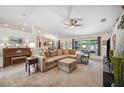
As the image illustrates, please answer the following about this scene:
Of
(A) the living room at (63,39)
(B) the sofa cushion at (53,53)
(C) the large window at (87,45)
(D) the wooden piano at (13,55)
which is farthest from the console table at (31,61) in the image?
(C) the large window at (87,45)

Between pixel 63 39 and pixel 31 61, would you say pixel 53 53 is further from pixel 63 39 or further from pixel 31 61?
pixel 31 61

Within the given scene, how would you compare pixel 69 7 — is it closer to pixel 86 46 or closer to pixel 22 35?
pixel 86 46

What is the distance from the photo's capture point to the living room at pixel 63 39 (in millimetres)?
2125

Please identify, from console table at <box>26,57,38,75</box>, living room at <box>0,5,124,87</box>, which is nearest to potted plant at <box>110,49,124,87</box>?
living room at <box>0,5,124,87</box>

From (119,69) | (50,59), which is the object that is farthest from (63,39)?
(119,69)

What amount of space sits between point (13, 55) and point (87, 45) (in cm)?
379

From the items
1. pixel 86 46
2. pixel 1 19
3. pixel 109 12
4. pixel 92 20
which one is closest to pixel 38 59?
pixel 1 19

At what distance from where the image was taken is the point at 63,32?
3395mm

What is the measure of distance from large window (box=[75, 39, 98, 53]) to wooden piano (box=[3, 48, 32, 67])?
123 inches

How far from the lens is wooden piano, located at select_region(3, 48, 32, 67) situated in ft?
12.5

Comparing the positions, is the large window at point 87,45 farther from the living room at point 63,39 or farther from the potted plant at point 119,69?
the potted plant at point 119,69

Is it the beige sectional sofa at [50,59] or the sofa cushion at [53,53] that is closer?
the beige sectional sofa at [50,59]

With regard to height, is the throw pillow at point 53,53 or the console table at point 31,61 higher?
the throw pillow at point 53,53
